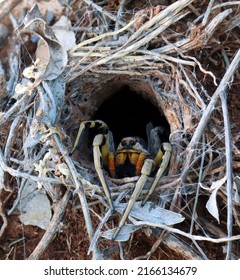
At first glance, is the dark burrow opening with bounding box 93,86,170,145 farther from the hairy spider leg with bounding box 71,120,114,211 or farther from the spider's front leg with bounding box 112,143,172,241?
the spider's front leg with bounding box 112,143,172,241

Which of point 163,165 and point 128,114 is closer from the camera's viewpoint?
point 163,165

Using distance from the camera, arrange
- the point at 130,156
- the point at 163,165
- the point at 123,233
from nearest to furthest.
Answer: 1. the point at 123,233
2. the point at 163,165
3. the point at 130,156

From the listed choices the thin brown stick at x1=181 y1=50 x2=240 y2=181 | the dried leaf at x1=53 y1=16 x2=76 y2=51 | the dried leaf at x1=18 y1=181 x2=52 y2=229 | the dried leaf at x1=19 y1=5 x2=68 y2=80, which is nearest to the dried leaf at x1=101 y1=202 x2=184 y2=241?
the thin brown stick at x1=181 y1=50 x2=240 y2=181

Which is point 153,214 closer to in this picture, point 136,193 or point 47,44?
point 136,193

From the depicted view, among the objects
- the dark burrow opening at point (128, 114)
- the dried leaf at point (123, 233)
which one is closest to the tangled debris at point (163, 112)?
the dried leaf at point (123, 233)

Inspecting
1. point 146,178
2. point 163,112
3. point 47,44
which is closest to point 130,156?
point 163,112

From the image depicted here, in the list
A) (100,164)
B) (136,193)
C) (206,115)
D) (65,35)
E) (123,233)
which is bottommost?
(123,233)

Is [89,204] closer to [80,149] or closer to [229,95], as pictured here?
[80,149]

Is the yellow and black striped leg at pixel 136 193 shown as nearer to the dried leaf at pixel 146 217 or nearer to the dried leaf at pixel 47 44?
the dried leaf at pixel 146 217
